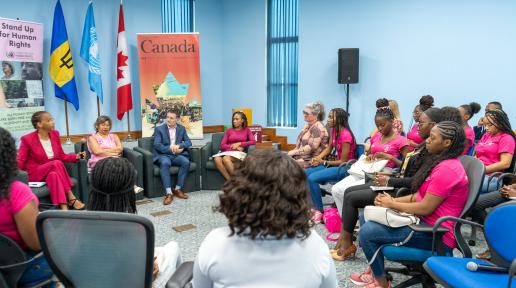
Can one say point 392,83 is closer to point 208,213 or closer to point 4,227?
point 208,213

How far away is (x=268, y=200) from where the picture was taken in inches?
44.1

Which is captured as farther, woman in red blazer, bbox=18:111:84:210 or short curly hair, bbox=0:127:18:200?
woman in red blazer, bbox=18:111:84:210

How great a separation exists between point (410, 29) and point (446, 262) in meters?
5.06

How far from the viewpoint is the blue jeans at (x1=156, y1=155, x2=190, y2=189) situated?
16.4ft

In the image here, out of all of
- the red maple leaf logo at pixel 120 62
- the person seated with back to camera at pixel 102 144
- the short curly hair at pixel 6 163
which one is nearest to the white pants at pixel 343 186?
the short curly hair at pixel 6 163

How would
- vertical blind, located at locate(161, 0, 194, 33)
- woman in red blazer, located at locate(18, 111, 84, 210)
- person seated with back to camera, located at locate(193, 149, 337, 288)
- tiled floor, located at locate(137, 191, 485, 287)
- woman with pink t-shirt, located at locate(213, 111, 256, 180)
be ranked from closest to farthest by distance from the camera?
person seated with back to camera, located at locate(193, 149, 337, 288) < tiled floor, located at locate(137, 191, 485, 287) < woman in red blazer, located at locate(18, 111, 84, 210) < woman with pink t-shirt, located at locate(213, 111, 256, 180) < vertical blind, located at locate(161, 0, 194, 33)

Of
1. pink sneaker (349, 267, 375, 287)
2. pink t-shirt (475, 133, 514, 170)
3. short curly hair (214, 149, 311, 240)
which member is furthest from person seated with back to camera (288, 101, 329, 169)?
→ short curly hair (214, 149, 311, 240)

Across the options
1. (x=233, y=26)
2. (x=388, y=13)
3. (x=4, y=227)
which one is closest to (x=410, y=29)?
(x=388, y=13)

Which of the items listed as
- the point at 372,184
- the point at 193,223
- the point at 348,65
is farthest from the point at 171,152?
the point at 348,65

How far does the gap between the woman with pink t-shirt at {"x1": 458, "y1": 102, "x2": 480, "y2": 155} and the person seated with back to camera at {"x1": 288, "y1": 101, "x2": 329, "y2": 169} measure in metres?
1.42

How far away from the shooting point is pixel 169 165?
506 centimetres

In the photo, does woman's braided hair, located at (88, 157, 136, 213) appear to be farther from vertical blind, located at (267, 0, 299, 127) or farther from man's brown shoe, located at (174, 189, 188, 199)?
vertical blind, located at (267, 0, 299, 127)

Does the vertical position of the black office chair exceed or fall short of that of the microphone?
it exceeds it

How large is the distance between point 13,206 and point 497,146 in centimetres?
377
